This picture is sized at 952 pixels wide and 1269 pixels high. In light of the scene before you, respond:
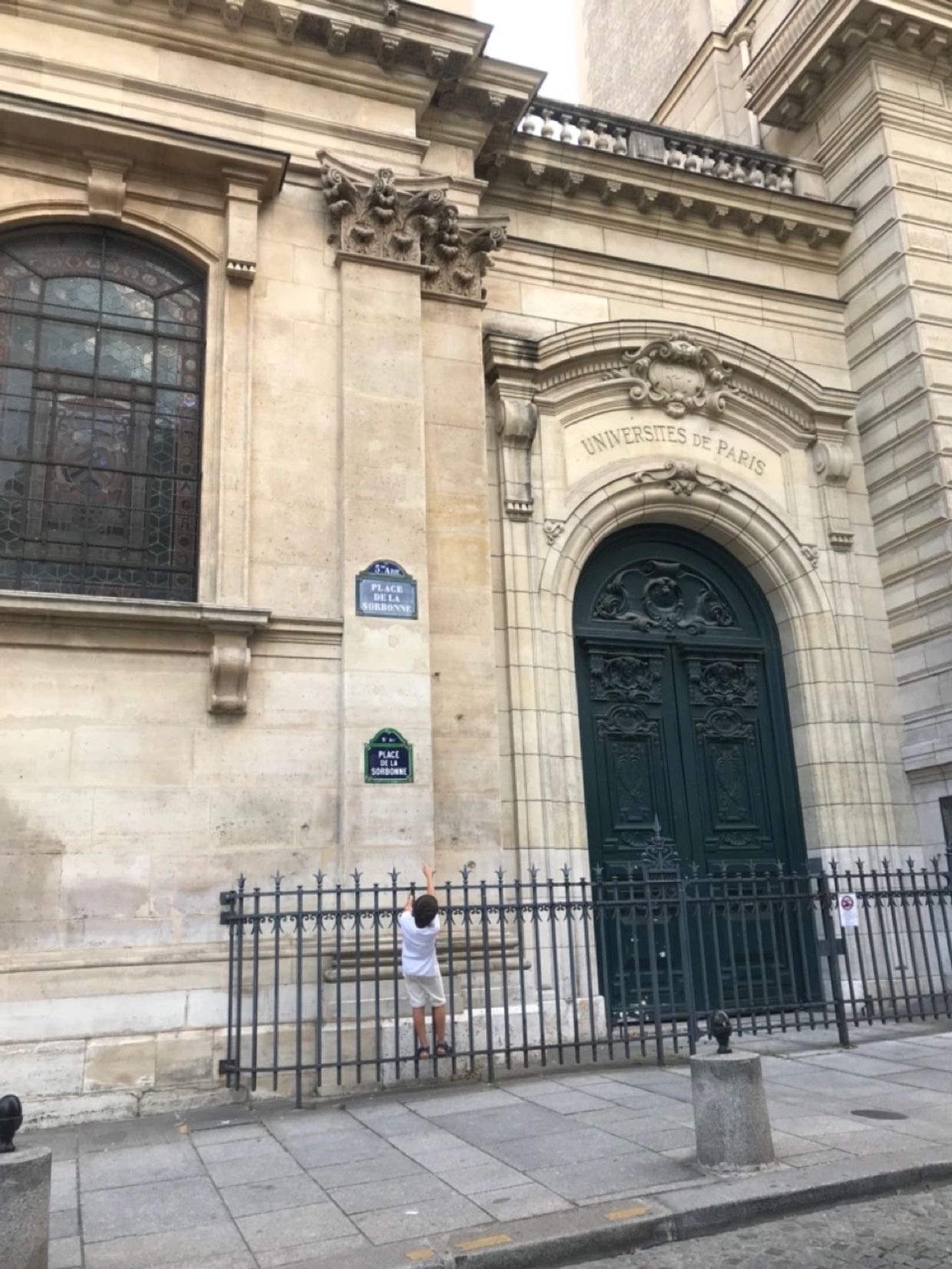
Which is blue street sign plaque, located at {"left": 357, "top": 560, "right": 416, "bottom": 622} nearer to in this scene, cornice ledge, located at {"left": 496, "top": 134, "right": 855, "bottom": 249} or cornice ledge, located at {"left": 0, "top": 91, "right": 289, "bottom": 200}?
cornice ledge, located at {"left": 0, "top": 91, "right": 289, "bottom": 200}

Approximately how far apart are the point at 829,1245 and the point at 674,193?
37.8ft

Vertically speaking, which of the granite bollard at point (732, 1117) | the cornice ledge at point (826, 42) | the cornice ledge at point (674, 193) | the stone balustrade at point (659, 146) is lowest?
the granite bollard at point (732, 1117)

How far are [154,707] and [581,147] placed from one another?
327 inches

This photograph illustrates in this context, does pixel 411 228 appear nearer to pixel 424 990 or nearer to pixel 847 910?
pixel 424 990

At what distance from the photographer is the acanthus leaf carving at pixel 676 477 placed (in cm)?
1181

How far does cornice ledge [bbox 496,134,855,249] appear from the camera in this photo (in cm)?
1202

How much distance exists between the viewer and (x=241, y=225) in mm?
9891

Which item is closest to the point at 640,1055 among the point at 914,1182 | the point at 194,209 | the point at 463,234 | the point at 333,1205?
the point at 914,1182

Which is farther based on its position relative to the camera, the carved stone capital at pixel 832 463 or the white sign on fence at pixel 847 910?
the carved stone capital at pixel 832 463

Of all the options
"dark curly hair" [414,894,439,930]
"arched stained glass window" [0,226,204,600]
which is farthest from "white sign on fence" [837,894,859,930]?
"arched stained glass window" [0,226,204,600]

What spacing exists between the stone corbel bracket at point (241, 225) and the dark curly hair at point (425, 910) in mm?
6125

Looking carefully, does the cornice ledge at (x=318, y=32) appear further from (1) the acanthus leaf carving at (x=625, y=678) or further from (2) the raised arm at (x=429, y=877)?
(2) the raised arm at (x=429, y=877)

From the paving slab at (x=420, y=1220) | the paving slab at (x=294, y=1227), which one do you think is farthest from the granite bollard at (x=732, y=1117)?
the paving slab at (x=294, y=1227)

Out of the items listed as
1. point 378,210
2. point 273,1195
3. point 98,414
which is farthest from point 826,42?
point 273,1195
